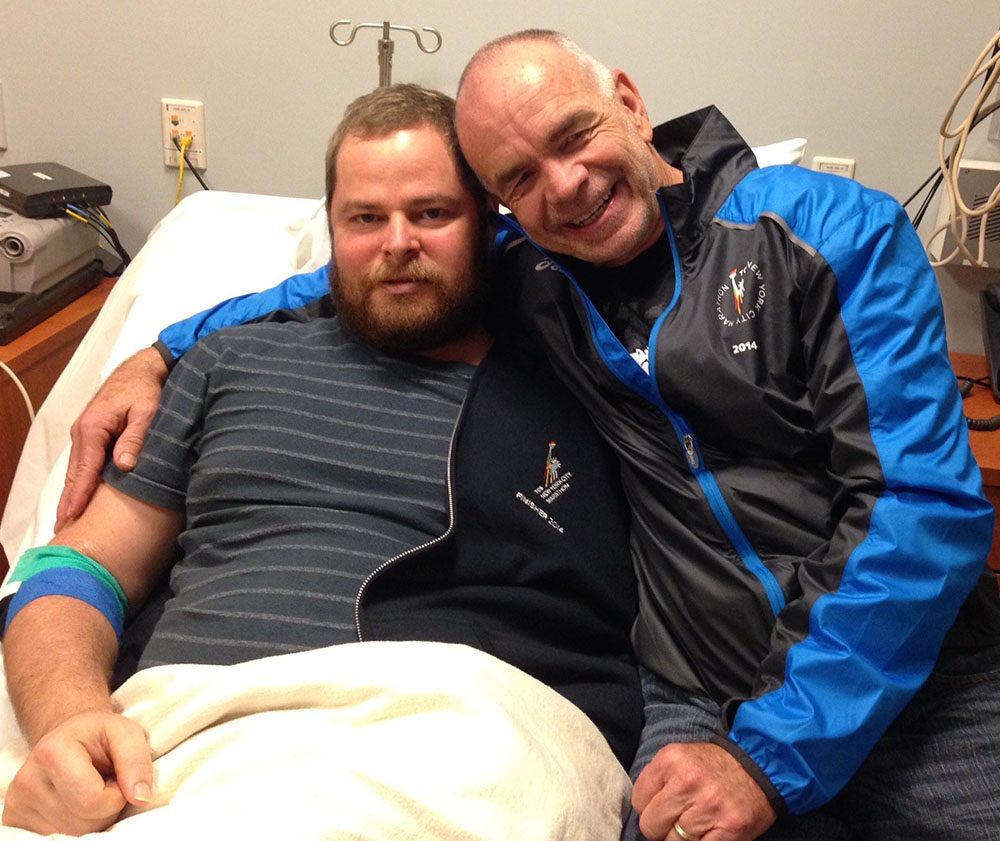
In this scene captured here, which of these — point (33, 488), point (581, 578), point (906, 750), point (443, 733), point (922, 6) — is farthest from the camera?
point (922, 6)

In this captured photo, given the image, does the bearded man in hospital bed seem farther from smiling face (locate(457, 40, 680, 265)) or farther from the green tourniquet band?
smiling face (locate(457, 40, 680, 265))

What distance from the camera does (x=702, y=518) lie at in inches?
44.2

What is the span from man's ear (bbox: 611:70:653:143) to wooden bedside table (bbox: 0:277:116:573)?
122 centimetres

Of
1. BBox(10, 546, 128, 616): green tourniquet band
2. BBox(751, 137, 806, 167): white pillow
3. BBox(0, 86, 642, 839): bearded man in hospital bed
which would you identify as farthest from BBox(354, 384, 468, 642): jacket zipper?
BBox(751, 137, 806, 167): white pillow

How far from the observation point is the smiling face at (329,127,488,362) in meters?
1.29

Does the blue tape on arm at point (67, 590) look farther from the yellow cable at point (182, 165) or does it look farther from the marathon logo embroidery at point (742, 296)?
the yellow cable at point (182, 165)

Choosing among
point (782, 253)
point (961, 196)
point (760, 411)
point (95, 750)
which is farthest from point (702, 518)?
point (961, 196)

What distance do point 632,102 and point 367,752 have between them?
2.93 ft

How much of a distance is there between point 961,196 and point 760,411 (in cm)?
101

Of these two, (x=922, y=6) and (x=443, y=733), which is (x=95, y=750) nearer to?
(x=443, y=733)

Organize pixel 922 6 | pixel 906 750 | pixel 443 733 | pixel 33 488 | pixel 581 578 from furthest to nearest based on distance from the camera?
1. pixel 922 6
2. pixel 33 488
3. pixel 581 578
4. pixel 906 750
5. pixel 443 733

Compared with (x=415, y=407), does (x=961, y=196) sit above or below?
above

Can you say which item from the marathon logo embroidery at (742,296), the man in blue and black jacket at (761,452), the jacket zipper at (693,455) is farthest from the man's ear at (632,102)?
the marathon logo embroidery at (742,296)

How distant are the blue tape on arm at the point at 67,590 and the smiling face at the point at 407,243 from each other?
47 cm
